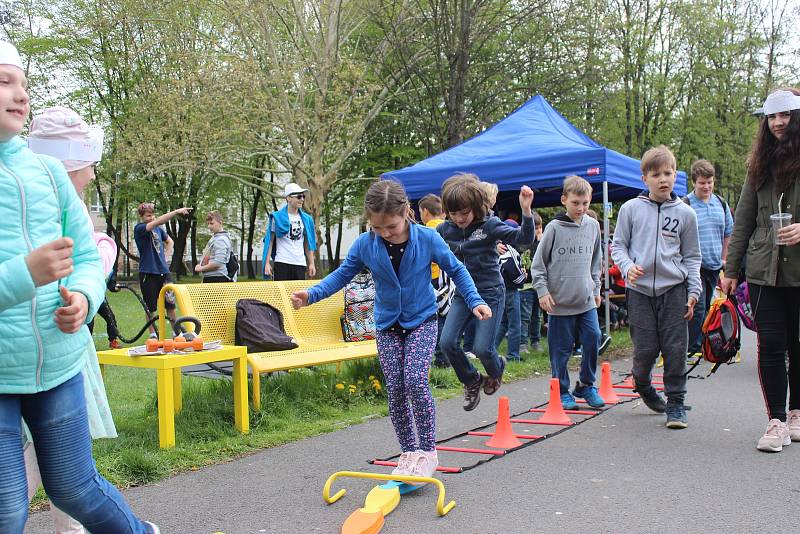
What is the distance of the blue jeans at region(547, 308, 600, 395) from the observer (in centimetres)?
727

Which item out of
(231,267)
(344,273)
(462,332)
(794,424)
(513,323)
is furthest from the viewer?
(231,267)

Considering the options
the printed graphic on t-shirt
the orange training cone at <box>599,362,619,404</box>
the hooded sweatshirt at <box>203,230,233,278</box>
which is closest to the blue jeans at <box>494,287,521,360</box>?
the orange training cone at <box>599,362,619,404</box>

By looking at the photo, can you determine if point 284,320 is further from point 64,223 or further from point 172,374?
point 64,223

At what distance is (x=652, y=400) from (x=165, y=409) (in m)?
3.94

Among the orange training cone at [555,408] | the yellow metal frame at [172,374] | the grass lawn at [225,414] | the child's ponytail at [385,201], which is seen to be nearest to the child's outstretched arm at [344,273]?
the child's ponytail at [385,201]

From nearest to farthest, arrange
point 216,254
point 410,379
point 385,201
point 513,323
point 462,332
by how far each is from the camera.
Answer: point 385,201
point 410,379
point 462,332
point 513,323
point 216,254

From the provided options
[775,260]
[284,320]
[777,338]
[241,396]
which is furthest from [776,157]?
[284,320]

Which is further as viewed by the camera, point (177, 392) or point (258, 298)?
point (258, 298)

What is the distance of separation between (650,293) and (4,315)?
5.05 metres

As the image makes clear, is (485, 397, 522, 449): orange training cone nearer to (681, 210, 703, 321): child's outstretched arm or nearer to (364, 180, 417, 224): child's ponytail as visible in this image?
(681, 210, 703, 321): child's outstretched arm

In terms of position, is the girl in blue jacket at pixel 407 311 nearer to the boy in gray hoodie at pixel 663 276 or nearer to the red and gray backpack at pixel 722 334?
the boy in gray hoodie at pixel 663 276

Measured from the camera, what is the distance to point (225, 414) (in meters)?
6.48

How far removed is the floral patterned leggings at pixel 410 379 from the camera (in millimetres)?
4773

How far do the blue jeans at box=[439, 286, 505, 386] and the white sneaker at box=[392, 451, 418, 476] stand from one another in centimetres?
167
